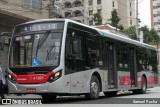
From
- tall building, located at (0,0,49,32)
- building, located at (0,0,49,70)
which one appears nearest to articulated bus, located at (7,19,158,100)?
building, located at (0,0,49,70)

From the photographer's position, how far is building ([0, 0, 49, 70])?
22156 millimetres

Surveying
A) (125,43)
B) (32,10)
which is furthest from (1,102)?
(32,10)

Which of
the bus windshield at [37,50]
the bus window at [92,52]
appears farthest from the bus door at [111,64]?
the bus windshield at [37,50]

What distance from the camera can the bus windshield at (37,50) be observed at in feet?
46.0

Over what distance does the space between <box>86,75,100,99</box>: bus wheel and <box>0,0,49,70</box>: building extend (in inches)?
254

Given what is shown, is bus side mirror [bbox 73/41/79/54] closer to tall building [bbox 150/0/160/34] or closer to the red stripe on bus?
the red stripe on bus

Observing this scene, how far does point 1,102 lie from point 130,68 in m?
8.37

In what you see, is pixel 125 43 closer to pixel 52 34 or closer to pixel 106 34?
pixel 106 34

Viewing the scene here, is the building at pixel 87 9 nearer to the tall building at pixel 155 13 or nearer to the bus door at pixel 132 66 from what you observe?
the tall building at pixel 155 13

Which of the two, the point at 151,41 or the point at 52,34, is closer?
the point at 52,34

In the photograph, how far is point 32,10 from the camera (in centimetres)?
2589

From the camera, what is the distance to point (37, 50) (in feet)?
46.5

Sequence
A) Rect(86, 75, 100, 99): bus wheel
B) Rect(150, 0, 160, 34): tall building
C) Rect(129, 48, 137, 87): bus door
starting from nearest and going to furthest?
Rect(86, 75, 100, 99): bus wheel < Rect(129, 48, 137, 87): bus door < Rect(150, 0, 160, 34): tall building

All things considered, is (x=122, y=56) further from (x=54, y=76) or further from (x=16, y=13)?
(x=16, y=13)
